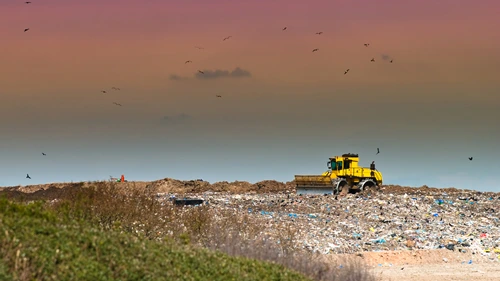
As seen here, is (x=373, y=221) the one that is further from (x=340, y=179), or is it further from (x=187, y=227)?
(x=187, y=227)

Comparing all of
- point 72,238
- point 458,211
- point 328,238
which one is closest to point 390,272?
point 328,238

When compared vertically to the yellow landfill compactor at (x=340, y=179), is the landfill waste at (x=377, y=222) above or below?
below

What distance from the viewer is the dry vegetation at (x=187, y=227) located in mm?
12633

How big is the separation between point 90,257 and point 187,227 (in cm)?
716

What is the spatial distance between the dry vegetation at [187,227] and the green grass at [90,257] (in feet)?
7.50

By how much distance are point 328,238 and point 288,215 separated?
14.1 ft

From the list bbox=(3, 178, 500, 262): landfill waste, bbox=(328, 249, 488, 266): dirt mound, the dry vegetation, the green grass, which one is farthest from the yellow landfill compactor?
the green grass

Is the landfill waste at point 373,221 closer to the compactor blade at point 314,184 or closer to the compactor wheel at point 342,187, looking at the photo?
the compactor wheel at point 342,187

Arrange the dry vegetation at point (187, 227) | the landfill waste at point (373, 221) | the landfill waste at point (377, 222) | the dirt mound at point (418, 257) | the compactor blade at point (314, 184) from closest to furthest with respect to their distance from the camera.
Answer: the dry vegetation at point (187, 227) → the dirt mound at point (418, 257) → the landfill waste at point (373, 221) → the landfill waste at point (377, 222) → the compactor blade at point (314, 184)

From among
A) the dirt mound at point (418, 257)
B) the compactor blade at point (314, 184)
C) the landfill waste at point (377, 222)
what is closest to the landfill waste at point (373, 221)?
the landfill waste at point (377, 222)

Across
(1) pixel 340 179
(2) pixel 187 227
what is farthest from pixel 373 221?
(2) pixel 187 227

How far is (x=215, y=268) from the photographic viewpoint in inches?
368

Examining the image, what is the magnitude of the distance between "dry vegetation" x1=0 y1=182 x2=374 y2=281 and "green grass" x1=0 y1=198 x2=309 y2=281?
7.50 ft

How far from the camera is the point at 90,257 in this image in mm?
8430
